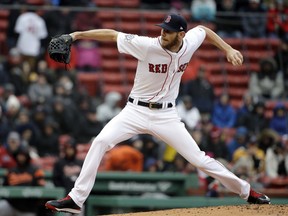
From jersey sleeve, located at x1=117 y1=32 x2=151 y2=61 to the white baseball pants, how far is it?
0.54m

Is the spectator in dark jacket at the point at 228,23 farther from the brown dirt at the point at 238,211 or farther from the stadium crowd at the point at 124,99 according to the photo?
the brown dirt at the point at 238,211

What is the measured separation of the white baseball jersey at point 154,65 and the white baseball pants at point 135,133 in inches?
6.5

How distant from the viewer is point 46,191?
40.0 ft

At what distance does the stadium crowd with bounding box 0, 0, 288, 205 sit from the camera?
15.2m

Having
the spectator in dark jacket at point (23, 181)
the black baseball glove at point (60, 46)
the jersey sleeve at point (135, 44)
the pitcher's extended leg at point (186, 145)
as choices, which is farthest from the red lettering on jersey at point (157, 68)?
the spectator in dark jacket at point (23, 181)

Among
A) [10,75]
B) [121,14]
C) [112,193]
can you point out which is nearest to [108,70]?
[121,14]

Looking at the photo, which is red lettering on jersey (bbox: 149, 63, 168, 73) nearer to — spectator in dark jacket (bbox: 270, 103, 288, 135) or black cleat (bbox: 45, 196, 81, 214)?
black cleat (bbox: 45, 196, 81, 214)

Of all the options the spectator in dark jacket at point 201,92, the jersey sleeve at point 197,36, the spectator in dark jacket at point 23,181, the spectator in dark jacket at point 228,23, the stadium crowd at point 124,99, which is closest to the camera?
the jersey sleeve at point 197,36

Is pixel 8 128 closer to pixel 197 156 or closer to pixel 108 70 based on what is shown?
pixel 108 70

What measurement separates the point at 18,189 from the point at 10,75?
5065 mm

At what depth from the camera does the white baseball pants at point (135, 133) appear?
9.40 metres

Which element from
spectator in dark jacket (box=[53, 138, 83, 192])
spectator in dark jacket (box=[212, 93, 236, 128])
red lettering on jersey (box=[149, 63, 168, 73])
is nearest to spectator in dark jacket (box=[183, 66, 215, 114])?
spectator in dark jacket (box=[212, 93, 236, 128])

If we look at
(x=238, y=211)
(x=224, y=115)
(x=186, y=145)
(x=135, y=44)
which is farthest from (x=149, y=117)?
(x=224, y=115)

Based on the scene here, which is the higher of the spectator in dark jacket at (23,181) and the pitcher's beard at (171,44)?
the pitcher's beard at (171,44)
